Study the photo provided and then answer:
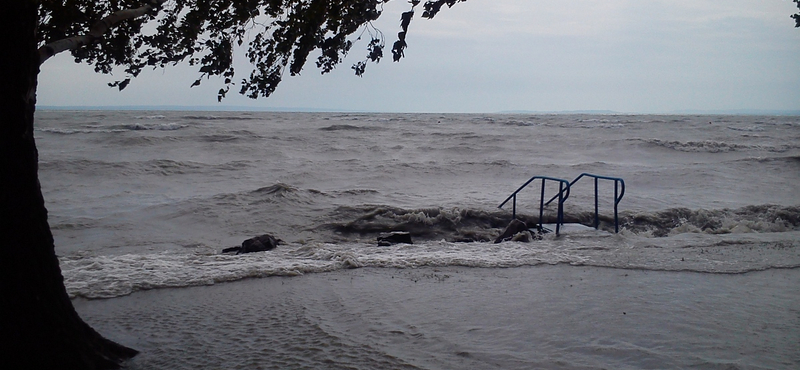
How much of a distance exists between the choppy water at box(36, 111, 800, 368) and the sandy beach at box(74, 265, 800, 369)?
0.66 feet

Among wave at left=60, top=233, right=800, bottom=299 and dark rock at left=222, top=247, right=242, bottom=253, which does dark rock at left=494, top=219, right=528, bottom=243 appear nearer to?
wave at left=60, top=233, right=800, bottom=299

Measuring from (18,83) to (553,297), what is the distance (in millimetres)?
4808

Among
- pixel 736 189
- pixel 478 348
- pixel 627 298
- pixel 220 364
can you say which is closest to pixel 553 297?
pixel 627 298

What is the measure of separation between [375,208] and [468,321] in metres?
8.70

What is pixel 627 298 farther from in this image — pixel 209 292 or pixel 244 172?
pixel 244 172

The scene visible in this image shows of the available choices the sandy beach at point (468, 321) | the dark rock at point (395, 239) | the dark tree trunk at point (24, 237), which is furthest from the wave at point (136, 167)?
the dark tree trunk at point (24, 237)

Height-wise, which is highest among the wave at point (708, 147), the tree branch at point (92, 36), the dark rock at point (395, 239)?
the tree branch at point (92, 36)

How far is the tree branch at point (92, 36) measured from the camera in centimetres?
391

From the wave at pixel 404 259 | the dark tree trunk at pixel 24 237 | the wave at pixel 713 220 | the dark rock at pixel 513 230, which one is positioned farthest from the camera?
the wave at pixel 713 220

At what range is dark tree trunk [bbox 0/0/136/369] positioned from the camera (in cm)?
316

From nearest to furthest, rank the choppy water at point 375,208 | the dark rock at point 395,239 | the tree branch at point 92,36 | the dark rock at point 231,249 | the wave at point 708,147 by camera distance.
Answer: the tree branch at point 92,36 → the choppy water at point 375,208 → the dark rock at point 231,249 → the dark rock at point 395,239 → the wave at point 708,147

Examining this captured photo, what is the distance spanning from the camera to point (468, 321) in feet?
17.4

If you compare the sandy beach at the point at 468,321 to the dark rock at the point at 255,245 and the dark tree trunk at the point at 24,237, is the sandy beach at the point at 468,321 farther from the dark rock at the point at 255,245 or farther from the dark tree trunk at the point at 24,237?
the dark rock at the point at 255,245

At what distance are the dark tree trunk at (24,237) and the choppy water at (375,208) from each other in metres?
1.97
